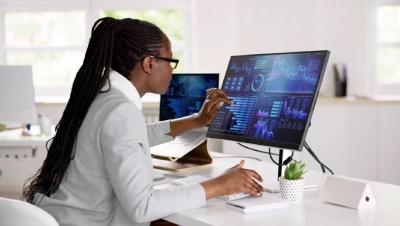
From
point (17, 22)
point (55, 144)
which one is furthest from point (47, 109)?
point (55, 144)

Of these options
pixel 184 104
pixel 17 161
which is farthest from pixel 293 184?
pixel 17 161

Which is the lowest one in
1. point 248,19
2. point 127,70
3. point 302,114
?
point 302,114

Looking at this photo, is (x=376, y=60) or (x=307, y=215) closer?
(x=307, y=215)

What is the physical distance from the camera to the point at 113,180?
1.44 m

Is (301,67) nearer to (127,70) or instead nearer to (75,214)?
(127,70)

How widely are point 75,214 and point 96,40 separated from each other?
1.56 ft

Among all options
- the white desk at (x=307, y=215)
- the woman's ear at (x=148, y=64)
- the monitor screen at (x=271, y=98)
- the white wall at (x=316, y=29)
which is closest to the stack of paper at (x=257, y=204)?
the white desk at (x=307, y=215)

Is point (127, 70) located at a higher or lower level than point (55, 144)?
higher

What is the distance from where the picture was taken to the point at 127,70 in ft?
5.32

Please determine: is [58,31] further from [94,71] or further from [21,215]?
[21,215]

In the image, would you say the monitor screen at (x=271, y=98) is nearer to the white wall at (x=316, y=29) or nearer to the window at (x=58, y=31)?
the white wall at (x=316, y=29)

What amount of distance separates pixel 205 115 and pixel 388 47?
311 centimetres

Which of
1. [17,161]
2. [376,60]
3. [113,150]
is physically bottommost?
[17,161]

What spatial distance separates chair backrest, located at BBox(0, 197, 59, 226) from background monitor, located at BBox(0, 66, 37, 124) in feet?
7.27
